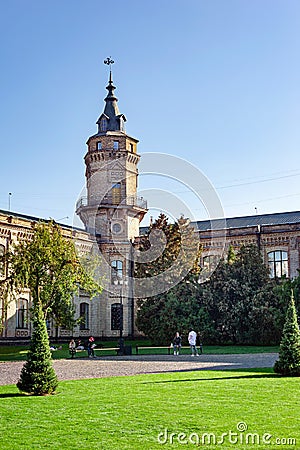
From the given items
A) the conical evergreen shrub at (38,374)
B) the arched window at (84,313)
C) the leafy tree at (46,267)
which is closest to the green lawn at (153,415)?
the conical evergreen shrub at (38,374)

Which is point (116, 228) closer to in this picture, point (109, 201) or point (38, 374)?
point (109, 201)

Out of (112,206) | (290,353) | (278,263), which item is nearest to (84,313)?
(112,206)

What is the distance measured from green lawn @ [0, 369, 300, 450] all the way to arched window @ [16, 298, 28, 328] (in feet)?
89.6

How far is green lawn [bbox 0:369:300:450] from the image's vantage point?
9.48m

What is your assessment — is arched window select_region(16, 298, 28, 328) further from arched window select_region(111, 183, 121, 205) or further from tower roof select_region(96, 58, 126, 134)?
tower roof select_region(96, 58, 126, 134)

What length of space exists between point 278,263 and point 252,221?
25.7 ft

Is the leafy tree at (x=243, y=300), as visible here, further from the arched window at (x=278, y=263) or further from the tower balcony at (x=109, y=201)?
the tower balcony at (x=109, y=201)

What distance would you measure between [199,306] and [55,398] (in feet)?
105

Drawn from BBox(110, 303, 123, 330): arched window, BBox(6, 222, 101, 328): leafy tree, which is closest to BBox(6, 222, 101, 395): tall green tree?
BBox(6, 222, 101, 328): leafy tree

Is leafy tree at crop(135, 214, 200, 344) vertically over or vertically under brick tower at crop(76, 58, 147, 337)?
under

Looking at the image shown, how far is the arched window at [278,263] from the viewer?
50.2m

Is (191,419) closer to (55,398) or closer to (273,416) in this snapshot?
(273,416)

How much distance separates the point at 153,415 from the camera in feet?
38.2

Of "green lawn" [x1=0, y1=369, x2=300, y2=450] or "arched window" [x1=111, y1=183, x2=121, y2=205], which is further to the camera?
"arched window" [x1=111, y1=183, x2=121, y2=205]
